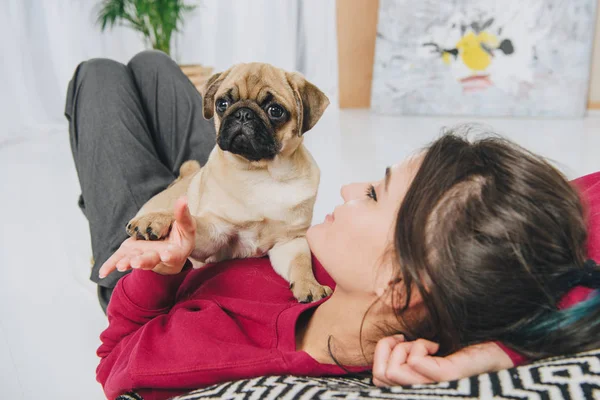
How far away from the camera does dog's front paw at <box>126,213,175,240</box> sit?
91cm

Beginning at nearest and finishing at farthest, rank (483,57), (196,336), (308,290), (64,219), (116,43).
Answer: (196,336)
(308,290)
(64,219)
(483,57)
(116,43)

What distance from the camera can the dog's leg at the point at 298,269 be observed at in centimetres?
103

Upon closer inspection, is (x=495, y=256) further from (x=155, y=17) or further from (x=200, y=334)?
(x=155, y=17)

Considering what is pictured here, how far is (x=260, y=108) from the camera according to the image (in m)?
1.29

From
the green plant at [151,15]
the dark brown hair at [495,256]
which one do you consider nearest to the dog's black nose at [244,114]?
the dark brown hair at [495,256]

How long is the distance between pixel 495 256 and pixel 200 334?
1.37 ft

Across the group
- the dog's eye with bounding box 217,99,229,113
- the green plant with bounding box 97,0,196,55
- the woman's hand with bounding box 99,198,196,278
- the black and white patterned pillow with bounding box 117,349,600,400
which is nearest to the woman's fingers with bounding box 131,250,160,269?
the woman's hand with bounding box 99,198,196,278

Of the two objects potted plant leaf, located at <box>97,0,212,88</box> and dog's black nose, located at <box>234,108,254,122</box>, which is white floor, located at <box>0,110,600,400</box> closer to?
dog's black nose, located at <box>234,108,254,122</box>

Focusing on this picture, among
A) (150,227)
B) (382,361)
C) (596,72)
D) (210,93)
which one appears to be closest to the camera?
(382,361)

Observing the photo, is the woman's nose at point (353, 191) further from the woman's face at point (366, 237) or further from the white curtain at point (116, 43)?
the white curtain at point (116, 43)

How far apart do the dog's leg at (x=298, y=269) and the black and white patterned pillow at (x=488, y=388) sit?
349 mm

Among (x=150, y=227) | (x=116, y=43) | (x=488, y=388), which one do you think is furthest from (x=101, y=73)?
(x=116, y=43)

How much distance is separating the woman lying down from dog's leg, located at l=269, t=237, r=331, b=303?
143 mm

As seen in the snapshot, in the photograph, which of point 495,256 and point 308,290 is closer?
point 495,256
